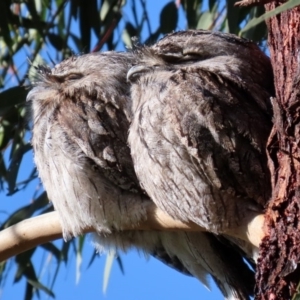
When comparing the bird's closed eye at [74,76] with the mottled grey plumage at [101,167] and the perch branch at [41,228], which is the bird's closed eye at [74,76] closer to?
the mottled grey plumage at [101,167]

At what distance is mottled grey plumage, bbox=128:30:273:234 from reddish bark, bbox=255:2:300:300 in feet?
0.61

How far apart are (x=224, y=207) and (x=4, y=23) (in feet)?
5.54

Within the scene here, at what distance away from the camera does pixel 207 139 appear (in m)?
2.24

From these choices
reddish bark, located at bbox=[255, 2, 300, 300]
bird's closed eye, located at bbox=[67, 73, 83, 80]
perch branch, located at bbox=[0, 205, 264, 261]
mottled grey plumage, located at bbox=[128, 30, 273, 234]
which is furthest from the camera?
bird's closed eye, located at bbox=[67, 73, 83, 80]

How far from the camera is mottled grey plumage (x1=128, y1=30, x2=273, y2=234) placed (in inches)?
88.0

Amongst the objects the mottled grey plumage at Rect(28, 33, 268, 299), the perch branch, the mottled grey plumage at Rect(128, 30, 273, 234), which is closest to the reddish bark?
the mottled grey plumage at Rect(128, 30, 273, 234)

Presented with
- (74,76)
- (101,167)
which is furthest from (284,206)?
(74,76)

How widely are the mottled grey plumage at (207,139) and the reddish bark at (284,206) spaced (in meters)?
0.19

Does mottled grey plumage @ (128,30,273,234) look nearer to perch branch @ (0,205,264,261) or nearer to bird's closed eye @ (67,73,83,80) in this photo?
perch branch @ (0,205,264,261)

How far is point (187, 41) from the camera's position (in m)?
2.50

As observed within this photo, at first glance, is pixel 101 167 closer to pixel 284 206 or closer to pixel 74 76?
pixel 74 76

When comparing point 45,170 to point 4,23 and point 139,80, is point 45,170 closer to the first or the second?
point 139,80

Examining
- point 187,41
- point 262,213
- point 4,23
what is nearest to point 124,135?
point 187,41

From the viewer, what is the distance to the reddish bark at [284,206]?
1933 mm
